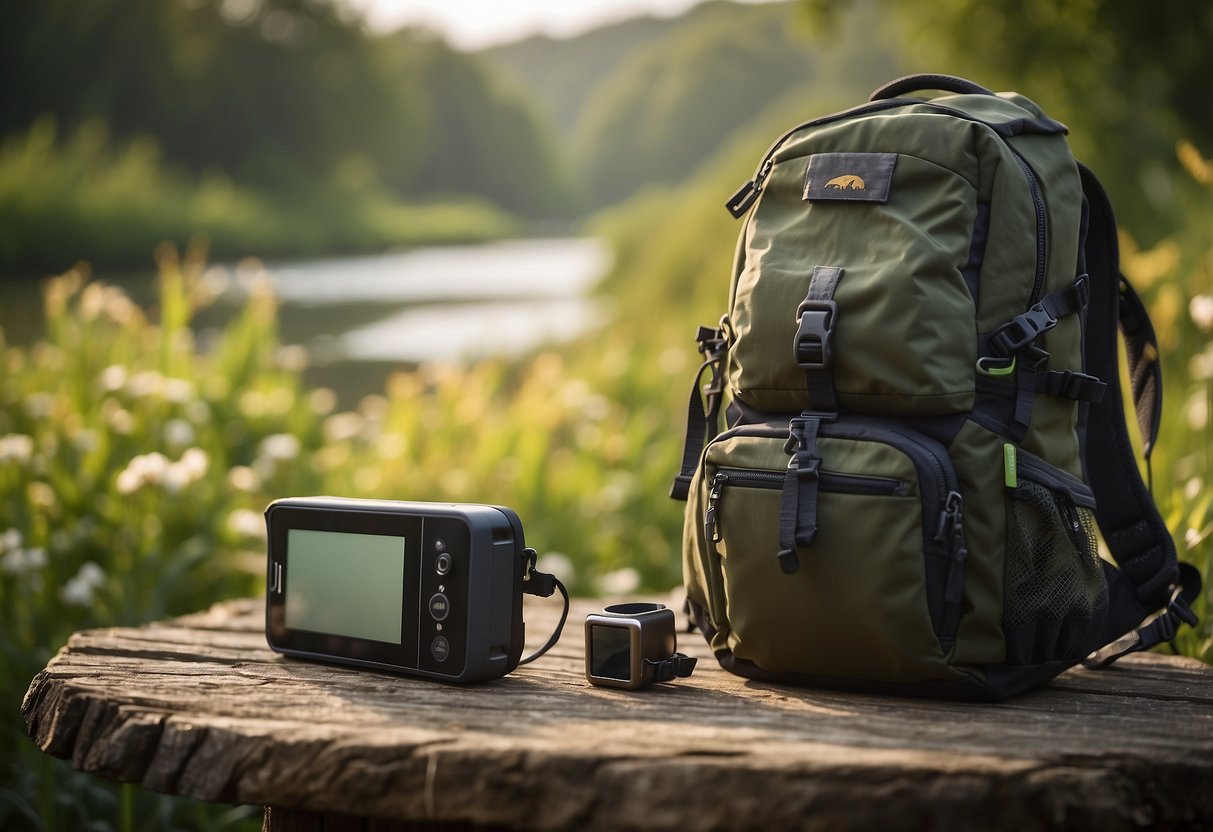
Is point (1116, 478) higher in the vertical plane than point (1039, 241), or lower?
lower

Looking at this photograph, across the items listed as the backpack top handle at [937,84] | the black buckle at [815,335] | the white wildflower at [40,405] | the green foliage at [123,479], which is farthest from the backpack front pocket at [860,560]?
the white wildflower at [40,405]

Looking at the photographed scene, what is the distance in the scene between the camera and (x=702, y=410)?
6.21 ft

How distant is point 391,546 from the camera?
167 centimetres

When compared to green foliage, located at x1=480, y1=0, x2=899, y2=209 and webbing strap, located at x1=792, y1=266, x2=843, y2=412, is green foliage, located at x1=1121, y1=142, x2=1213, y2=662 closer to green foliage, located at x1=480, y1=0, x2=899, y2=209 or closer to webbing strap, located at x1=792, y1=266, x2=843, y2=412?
webbing strap, located at x1=792, y1=266, x2=843, y2=412

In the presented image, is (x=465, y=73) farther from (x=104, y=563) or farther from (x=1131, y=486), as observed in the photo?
(x=1131, y=486)

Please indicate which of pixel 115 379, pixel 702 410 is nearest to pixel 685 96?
pixel 115 379

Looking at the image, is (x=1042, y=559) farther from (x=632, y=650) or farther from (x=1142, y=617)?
(x=632, y=650)

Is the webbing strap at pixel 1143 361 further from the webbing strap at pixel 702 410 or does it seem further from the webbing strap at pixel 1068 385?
the webbing strap at pixel 702 410

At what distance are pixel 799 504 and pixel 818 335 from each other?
24cm

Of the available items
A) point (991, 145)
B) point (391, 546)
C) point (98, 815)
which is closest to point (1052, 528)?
point (991, 145)

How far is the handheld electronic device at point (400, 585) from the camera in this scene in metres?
1.59

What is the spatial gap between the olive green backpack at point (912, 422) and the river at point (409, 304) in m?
3.42

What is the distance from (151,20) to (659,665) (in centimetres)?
715

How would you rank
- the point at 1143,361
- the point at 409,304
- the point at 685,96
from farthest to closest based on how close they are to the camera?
the point at 685,96 → the point at 409,304 → the point at 1143,361
